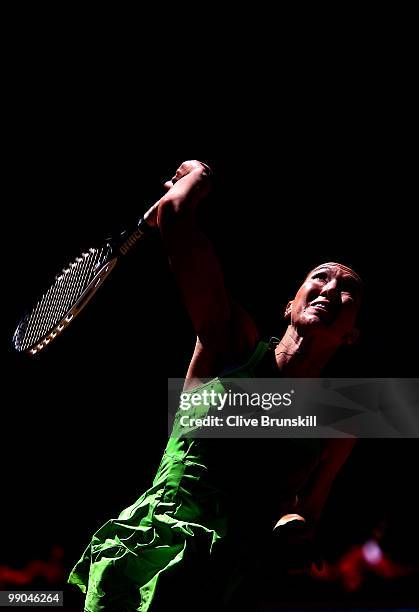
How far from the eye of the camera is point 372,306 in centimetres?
347

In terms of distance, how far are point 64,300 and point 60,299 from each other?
1.8 inches

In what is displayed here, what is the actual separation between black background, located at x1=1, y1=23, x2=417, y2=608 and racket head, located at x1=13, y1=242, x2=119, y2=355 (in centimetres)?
93

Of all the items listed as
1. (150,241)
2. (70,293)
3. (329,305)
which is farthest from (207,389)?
(150,241)

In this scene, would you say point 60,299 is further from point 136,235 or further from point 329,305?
point 329,305

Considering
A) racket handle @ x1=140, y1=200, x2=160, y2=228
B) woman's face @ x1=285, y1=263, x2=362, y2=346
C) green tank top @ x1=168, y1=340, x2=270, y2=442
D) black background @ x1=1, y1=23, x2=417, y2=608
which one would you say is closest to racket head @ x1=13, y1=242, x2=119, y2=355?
racket handle @ x1=140, y1=200, x2=160, y2=228

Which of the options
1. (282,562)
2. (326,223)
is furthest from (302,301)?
(326,223)

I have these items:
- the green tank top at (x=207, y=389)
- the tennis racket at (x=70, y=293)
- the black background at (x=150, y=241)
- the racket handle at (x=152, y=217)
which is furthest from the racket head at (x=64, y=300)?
the black background at (x=150, y=241)

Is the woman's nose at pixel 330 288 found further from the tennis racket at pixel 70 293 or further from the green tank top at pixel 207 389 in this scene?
the tennis racket at pixel 70 293

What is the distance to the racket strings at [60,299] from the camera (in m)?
2.23

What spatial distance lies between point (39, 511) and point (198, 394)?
198 cm

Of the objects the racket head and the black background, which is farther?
the black background

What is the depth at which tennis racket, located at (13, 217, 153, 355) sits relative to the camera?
2.16m

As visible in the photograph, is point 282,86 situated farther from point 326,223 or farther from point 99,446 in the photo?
point 99,446

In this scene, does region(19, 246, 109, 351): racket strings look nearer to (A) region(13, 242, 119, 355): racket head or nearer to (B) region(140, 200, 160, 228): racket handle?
(A) region(13, 242, 119, 355): racket head
